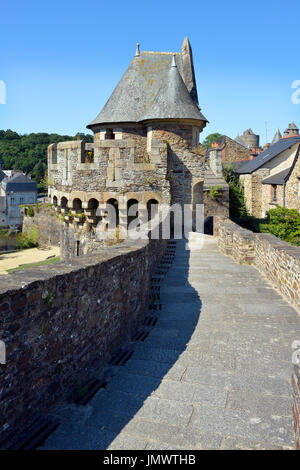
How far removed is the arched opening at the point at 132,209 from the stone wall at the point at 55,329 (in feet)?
26.6

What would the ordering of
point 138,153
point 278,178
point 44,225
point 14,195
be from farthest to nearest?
point 14,195, point 278,178, point 44,225, point 138,153

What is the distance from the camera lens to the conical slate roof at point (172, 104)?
14688 mm

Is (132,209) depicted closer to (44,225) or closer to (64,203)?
(64,203)

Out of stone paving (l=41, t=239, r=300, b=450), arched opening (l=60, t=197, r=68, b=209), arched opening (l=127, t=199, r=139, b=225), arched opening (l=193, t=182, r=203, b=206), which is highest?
arched opening (l=193, t=182, r=203, b=206)

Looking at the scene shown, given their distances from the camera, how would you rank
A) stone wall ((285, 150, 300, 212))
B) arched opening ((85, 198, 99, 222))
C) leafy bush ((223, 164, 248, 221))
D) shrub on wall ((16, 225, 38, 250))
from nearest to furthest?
arched opening ((85, 198, 99, 222)) → stone wall ((285, 150, 300, 212)) → shrub on wall ((16, 225, 38, 250)) → leafy bush ((223, 164, 248, 221))

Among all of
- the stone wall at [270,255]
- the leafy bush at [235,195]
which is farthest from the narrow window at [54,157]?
the leafy bush at [235,195]

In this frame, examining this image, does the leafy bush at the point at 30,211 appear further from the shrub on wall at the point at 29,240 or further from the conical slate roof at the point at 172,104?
the conical slate roof at the point at 172,104

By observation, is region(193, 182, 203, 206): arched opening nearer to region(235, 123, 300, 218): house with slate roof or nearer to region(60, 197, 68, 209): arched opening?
region(60, 197, 68, 209): arched opening

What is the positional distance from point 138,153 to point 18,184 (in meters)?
49.4

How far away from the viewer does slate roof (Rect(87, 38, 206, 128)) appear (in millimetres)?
16312

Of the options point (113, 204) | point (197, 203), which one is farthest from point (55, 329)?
point (197, 203)

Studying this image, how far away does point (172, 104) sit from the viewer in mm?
14938

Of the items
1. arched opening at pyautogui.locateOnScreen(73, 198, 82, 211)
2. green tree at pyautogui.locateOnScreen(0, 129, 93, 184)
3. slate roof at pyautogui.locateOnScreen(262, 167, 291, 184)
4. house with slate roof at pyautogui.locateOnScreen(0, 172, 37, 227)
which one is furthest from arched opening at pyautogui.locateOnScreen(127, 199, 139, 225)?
green tree at pyautogui.locateOnScreen(0, 129, 93, 184)

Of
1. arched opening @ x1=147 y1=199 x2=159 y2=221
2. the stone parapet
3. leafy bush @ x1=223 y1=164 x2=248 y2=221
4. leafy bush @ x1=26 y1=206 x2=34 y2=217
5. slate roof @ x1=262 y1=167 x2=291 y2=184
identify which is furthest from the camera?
leafy bush @ x1=223 y1=164 x2=248 y2=221
